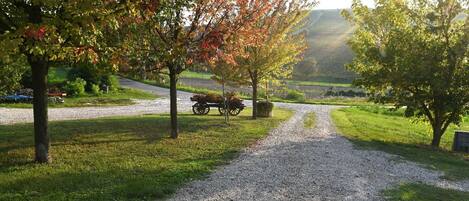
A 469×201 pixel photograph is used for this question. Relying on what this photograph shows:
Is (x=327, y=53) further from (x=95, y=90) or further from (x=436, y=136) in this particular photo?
(x=436, y=136)

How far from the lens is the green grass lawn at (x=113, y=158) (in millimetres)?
8055

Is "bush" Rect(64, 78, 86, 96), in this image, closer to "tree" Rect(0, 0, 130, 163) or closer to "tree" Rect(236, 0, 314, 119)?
"tree" Rect(236, 0, 314, 119)

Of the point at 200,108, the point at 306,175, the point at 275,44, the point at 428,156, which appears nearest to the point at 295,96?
the point at 200,108

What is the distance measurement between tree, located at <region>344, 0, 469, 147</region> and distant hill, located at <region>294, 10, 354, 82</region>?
37.1 meters

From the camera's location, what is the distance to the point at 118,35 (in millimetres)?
10719

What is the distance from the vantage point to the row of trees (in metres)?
8.10

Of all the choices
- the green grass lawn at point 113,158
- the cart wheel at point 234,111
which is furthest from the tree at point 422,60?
the cart wheel at point 234,111

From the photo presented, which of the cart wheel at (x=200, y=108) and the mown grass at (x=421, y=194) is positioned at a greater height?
the cart wheel at (x=200, y=108)

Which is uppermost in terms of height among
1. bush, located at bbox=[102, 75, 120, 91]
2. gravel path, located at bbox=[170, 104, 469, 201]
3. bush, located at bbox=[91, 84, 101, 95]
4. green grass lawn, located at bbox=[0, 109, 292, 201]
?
bush, located at bbox=[102, 75, 120, 91]

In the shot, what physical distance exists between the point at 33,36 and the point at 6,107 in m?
19.9

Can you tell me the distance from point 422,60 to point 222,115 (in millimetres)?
11630

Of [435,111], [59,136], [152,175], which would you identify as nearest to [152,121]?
[59,136]

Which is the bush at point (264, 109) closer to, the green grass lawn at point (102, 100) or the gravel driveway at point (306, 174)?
the gravel driveway at point (306, 174)

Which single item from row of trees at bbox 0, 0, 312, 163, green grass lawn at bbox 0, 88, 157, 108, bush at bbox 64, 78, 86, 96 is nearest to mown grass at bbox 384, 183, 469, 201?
row of trees at bbox 0, 0, 312, 163
